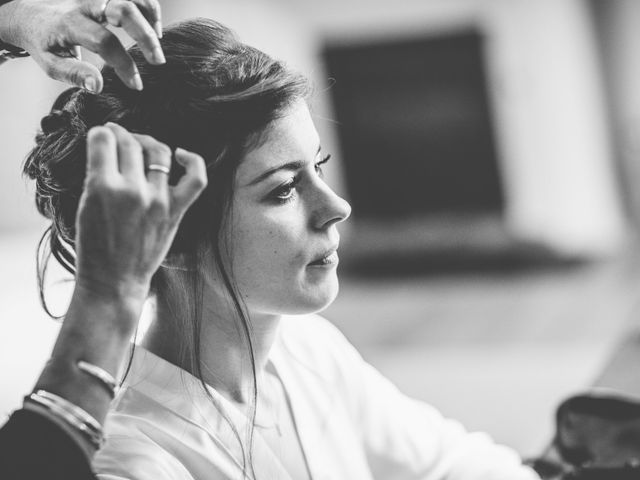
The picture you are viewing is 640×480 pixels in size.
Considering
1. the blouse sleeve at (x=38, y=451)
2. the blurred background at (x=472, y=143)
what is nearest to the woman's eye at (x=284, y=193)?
the blouse sleeve at (x=38, y=451)

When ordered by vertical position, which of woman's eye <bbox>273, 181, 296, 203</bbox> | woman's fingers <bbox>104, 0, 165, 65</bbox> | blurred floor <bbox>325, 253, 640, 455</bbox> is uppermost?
woman's fingers <bbox>104, 0, 165, 65</bbox>

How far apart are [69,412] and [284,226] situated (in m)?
0.42

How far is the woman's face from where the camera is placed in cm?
109

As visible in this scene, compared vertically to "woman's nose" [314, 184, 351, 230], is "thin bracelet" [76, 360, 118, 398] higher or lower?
lower

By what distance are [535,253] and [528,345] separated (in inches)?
88.7

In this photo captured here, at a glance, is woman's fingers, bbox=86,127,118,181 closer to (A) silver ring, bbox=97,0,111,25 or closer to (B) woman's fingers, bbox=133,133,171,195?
(B) woman's fingers, bbox=133,133,171,195

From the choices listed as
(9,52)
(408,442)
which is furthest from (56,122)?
(408,442)

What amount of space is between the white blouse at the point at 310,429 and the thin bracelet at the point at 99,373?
225mm

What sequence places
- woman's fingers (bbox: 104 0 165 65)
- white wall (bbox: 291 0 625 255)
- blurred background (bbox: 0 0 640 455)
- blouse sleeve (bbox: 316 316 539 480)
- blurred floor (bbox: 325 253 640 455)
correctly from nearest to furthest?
woman's fingers (bbox: 104 0 165 65), blouse sleeve (bbox: 316 316 539 480), blurred floor (bbox: 325 253 640 455), blurred background (bbox: 0 0 640 455), white wall (bbox: 291 0 625 255)

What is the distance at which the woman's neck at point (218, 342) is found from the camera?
3.84 ft

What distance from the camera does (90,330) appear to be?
744mm

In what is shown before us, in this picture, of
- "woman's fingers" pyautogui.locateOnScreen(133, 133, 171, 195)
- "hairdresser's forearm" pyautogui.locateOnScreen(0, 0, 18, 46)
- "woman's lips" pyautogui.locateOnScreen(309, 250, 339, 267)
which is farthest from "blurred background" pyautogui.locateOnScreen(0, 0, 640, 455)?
"woman's fingers" pyautogui.locateOnScreen(133, 133, 171, 195)

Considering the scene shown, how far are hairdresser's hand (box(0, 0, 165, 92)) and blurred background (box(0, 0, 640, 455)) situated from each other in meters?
5.09

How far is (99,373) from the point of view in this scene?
74 cm
